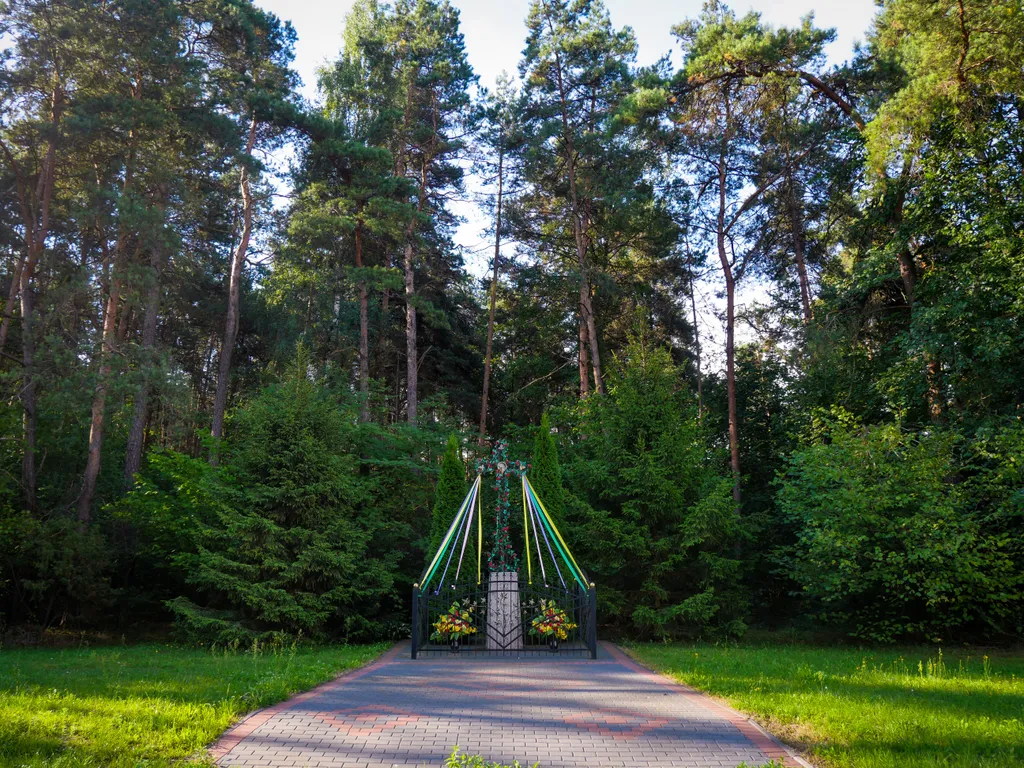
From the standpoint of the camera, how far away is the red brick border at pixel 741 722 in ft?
17.3

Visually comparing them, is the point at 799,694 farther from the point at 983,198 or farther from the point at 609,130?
the point at 609,130

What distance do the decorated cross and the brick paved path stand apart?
5124mm

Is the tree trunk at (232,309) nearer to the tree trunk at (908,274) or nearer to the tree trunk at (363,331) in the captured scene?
the tree trunk at (363,331)

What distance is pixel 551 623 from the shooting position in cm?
1259

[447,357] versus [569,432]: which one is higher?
[447,357]

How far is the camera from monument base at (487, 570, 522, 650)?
12961mm

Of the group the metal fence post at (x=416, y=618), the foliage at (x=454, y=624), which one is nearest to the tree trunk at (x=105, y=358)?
the metal fence post at (x=416, y=618)

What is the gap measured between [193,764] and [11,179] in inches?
733

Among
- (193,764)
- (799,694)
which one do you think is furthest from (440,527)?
(193,764)

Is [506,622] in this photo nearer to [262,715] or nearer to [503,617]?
[503,617]

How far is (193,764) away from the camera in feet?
15.4

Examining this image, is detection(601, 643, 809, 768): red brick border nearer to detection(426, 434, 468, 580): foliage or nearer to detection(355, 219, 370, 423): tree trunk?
detection(426, 434, 468, 580): foliage

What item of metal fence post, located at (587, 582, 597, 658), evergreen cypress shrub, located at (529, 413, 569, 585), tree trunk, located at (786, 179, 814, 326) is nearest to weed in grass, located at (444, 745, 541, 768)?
metal fence post, located at (587, 582, 597, 658)

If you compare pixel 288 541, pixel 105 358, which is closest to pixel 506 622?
pixel 288 541
